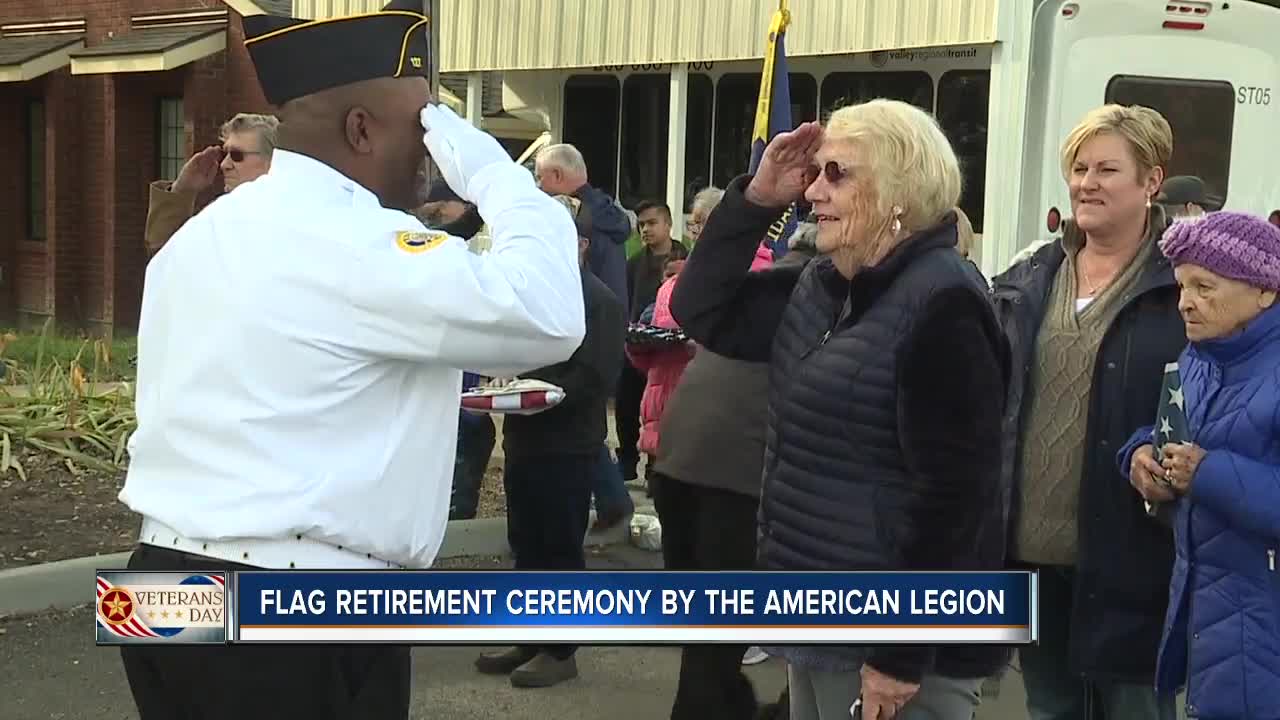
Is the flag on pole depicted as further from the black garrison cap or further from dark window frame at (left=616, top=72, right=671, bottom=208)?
dark window frame at (left=616, top=72, right=671, bottom=208)

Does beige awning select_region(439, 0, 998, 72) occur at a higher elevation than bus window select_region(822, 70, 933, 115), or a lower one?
higher

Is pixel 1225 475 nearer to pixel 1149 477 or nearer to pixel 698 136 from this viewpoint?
pixel 1149 477

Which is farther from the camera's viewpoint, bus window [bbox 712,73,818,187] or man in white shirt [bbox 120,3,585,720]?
bus window [bbox 712,73,818,187]

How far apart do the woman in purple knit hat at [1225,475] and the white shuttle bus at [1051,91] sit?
5741 mm

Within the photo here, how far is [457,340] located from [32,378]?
7.78m

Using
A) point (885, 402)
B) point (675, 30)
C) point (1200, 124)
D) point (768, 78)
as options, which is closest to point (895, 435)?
point (885, 402)

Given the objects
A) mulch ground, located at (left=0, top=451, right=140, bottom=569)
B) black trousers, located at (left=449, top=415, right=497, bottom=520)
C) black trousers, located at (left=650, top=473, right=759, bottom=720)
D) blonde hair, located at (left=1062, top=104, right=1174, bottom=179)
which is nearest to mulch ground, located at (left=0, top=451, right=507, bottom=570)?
mulch ground, located at (left=0, top=451, right=140, bottom=569)

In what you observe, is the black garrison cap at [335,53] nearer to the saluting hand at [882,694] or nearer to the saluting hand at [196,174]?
the saluting hand at [882,694]

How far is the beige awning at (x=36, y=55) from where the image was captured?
1856 cm

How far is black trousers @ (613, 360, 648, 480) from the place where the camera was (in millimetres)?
9250

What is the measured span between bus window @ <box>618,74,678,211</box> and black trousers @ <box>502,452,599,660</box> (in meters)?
6.78

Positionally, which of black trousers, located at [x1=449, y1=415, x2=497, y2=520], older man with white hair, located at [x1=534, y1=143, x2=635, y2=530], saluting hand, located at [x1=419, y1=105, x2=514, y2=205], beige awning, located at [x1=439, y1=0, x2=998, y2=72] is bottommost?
black trousers, located at [x1=449, y1=415, x2=497, y2=520]

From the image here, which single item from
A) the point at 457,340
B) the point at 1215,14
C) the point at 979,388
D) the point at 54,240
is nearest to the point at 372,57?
the point at 457,340

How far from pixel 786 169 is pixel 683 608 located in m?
0.97
